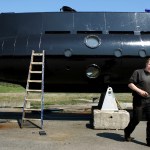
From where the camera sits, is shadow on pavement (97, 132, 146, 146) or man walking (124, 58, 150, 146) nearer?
man walking (124, 58, 150, 146)

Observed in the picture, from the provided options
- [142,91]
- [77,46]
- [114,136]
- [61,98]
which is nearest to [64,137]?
[114,136]

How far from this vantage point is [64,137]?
9078 millimetres

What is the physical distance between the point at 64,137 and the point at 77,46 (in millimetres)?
2971

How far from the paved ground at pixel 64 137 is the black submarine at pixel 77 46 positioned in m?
1.32

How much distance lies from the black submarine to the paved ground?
1.32 m

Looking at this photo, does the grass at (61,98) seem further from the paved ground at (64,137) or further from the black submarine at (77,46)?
the paved ground at (64,137)

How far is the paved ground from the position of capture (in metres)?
7.86

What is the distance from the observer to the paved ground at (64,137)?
786cm

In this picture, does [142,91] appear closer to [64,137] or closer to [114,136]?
[114,136]

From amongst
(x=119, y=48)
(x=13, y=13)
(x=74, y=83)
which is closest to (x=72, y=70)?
(x=74, y=83)

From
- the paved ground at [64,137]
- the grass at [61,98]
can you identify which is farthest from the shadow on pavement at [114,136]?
the grass at [61,98]

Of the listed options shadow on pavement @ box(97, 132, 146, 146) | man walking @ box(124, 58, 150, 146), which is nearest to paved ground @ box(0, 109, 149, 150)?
shadow on pavement @ box(97, 132, 146, 146)

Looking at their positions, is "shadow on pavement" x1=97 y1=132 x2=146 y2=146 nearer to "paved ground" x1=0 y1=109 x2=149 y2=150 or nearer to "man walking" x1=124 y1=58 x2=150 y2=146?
"paved ground" x1=0 y1=109 x2=149 y2=150

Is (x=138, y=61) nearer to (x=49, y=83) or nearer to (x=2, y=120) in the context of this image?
(x=49, y=83)
